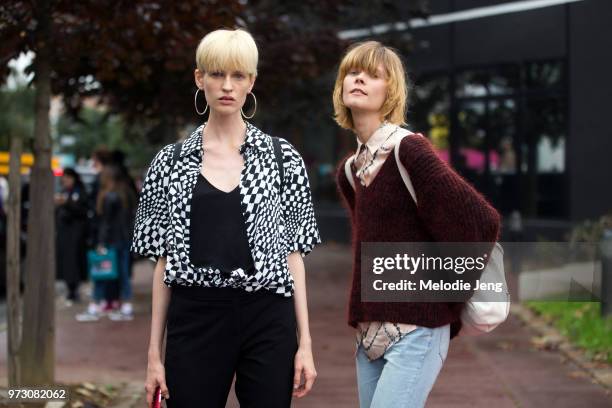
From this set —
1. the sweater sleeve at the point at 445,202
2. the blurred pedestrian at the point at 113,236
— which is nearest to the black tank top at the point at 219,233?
the sweater sleeve at the point at 445,202

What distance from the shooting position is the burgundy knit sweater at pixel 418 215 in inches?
125

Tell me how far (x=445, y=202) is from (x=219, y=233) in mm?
691

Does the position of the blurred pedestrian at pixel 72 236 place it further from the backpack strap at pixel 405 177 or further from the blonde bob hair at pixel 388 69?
the backpack strap at pixel 405 177

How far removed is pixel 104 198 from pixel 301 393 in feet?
26.9

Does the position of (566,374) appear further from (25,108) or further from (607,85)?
(25,108)

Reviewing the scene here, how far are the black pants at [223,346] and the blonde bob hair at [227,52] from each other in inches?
26.5

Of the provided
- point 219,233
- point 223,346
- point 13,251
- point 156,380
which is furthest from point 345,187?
point 13,251

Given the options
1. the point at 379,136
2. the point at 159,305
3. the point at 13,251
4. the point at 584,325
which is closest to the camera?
the point at 159,305

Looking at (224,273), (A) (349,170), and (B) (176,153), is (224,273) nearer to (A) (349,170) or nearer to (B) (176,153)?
(B) (176,153)

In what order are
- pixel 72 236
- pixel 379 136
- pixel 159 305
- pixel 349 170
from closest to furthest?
pixel 159 305 → pixel 379 136 → pixel 349 170 → pixel 72 236

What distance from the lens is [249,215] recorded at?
10.2 ft

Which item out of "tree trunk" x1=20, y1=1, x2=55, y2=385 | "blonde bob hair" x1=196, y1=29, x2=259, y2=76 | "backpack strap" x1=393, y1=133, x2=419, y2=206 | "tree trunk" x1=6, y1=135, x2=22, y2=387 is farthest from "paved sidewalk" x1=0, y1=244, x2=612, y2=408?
"blonde bob hair" x1=196, y1=29, x2=259, y2=76

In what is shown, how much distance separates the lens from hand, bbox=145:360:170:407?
3.13 meters

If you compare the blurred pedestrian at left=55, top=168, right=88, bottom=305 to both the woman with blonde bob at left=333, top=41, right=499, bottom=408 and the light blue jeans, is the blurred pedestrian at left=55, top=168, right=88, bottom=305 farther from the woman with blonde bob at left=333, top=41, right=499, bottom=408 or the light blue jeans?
the light blue jeans
